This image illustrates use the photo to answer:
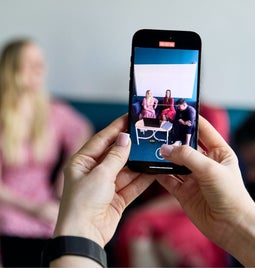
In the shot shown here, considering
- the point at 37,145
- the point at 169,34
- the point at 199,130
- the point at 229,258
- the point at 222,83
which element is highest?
the point at 169,34

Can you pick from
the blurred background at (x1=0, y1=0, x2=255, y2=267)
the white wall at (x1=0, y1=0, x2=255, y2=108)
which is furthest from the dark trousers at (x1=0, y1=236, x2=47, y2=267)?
the white wall at (x1=0, y1=0, x2=255, y2=108)

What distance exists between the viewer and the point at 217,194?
2.33ft

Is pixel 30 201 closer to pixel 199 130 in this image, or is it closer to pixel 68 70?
pixel 68 70

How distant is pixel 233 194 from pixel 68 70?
60.8 inches

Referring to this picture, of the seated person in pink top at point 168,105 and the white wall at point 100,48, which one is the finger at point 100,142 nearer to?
the seated person in pink top at point 168,105

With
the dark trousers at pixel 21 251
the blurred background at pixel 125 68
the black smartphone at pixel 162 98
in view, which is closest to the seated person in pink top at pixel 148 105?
the black smartphone at pixel 162 98

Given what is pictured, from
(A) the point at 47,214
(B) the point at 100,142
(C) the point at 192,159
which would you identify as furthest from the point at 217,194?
(A) the point at 47,214

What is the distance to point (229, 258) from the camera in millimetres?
1703

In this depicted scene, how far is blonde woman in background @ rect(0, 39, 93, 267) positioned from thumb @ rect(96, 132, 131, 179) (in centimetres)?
116

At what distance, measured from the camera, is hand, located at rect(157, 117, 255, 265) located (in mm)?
703

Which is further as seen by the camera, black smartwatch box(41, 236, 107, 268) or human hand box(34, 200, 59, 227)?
human hand box(34, 200, 59, 227)

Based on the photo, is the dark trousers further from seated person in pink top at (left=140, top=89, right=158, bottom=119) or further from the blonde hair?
seated person in pink top at (left=140, top=89, right=158, bottom=119)

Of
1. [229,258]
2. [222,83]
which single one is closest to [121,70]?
[222,83]

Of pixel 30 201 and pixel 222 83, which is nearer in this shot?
pixel 30 201
